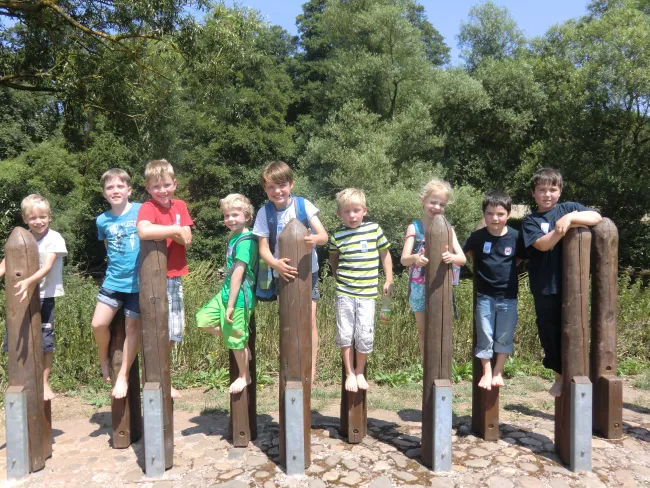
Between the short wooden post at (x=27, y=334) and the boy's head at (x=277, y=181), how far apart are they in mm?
1707

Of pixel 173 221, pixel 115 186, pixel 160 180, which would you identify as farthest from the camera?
pixel 115 186

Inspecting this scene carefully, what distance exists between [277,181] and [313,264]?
0.67 m

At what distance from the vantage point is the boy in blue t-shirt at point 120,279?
4.20 metres

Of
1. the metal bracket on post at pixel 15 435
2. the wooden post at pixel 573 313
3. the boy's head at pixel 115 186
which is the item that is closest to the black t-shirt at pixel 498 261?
the wooden post at pixel 573 313

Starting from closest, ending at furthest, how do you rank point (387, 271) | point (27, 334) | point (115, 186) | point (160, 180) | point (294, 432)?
point (294, 432), point (27, 334), point (160, 180), point (115, 186), point (387, 271)

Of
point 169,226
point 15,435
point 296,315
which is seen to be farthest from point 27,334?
point 296,315

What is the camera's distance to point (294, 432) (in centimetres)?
377

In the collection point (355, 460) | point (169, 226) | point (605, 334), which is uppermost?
point (169, 226)

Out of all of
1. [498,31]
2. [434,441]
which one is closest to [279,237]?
[434,441]

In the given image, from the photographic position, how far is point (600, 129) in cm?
1622

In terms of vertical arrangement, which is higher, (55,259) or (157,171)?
(157,171)

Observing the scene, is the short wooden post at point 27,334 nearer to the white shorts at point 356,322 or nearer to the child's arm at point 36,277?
the child's arm at point 36,277

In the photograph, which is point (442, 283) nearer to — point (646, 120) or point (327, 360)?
point (327, 360)

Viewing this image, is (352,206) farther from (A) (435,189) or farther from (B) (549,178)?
(B) (549,178)
